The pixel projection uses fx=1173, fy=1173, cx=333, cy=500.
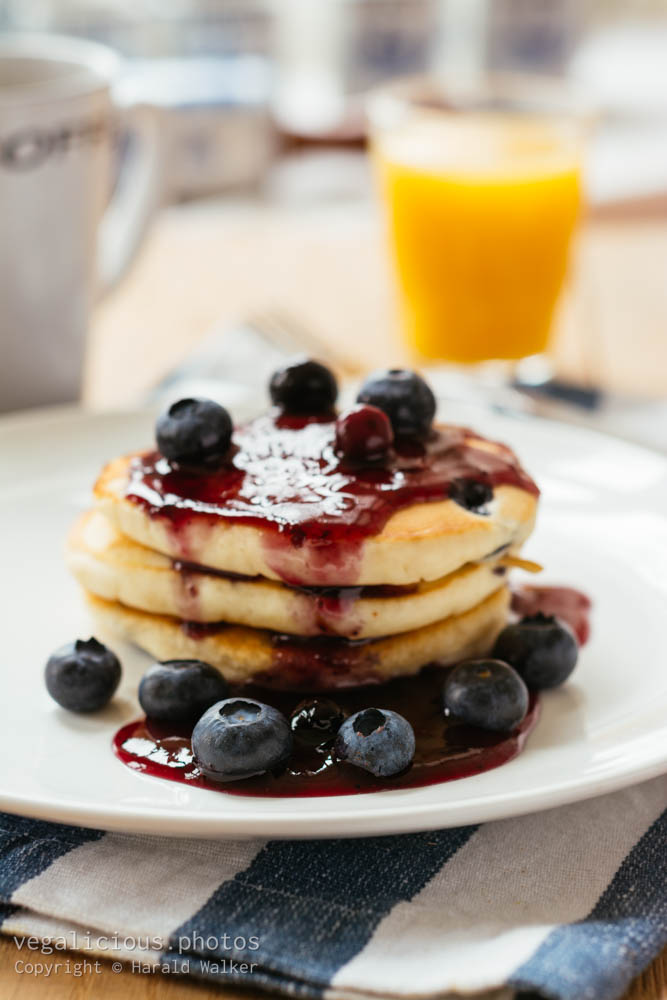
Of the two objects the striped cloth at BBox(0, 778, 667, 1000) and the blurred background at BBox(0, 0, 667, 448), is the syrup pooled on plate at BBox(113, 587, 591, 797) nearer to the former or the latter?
the striped cloth at BBox(0, 778, 667, 1000)

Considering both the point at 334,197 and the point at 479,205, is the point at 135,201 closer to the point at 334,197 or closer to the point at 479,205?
the point at 479,205

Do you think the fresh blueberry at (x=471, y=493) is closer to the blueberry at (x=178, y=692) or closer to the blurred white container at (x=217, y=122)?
the blueberry at (x=178, y=692)

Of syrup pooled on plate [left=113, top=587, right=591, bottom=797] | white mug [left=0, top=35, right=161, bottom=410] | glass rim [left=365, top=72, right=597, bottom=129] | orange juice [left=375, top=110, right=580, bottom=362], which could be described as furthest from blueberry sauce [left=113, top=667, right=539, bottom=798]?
glass rim [left=365, top=72, right=597, bottom=129]

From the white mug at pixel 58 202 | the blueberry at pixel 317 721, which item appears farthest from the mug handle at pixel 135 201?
the blueberry at pixel 317 721

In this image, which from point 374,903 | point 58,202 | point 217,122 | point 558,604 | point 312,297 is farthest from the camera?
point 217,122

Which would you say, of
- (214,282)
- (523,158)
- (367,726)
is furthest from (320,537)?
(214,282)

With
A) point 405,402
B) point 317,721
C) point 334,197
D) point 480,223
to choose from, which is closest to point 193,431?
point 405,402

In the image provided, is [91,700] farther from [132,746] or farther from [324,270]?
[324,270]
